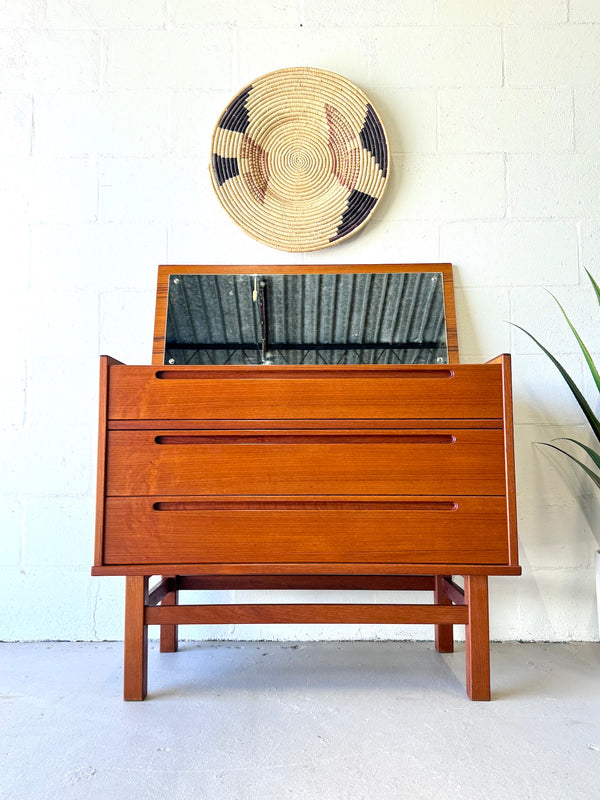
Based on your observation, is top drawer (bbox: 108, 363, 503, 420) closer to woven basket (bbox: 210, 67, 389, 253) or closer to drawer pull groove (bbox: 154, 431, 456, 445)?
drawer pull groove (bbox: 154, 431, 456, 445)

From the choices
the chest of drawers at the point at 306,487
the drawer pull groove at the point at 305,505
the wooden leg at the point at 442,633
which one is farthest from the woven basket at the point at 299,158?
the wooden leg at the point at 442,633

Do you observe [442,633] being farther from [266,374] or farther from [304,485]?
[266,374]

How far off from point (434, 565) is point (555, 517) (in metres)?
0.69

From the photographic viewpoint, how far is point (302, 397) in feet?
4.81

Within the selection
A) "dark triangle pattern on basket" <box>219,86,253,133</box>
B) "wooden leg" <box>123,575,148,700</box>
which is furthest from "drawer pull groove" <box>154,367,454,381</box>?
"dark triangle pattern on basket" <box>219,86,253,133</box>

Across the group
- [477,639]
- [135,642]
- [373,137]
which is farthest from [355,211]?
[135,642]

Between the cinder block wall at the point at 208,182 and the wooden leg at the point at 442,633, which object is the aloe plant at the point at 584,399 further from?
the wooden leg at the point at 442,633

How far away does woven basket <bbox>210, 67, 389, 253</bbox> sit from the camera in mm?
1934

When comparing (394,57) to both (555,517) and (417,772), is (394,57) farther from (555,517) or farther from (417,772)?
(417,772)

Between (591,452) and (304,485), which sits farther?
(591,452)

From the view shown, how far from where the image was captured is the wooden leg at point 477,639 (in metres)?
1.42

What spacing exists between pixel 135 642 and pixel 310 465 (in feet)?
1.91

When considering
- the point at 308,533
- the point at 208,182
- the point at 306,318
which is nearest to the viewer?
the point at 308,533

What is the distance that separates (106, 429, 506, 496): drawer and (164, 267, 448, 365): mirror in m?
0.41
